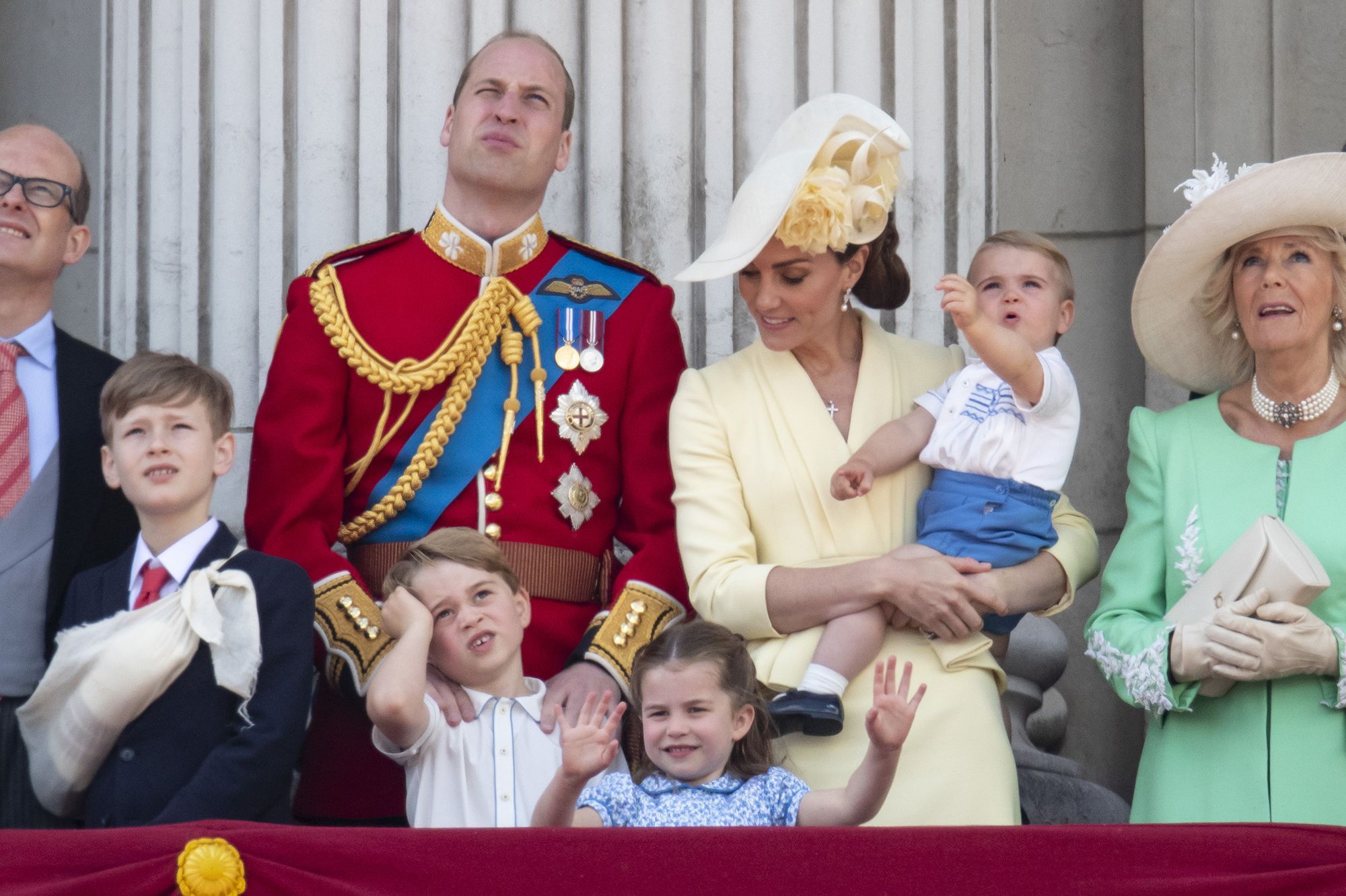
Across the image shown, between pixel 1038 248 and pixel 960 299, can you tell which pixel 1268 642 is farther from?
pixel 1038 248

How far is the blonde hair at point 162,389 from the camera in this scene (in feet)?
11.7

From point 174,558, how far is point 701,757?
0.98m

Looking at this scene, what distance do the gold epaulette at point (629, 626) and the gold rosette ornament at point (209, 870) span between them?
3.63 ft

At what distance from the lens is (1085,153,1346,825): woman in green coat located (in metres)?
3.51

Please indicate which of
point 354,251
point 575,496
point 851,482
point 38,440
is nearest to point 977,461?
point 851,482

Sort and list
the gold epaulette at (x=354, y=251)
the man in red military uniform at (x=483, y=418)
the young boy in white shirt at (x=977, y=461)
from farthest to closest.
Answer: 1. the gold epaulette at (x=354, y=251)
2. the man in red military uniform at (x=483, y=418)
3. the young boy in white shirt at (x=977, y=461)

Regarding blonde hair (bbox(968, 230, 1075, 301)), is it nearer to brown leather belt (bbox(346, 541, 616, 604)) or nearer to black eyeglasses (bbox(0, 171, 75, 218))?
brown leather belt (bbox(346, 541, 616, 604))

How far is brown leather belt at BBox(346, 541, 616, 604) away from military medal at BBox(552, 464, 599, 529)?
0.23 feet

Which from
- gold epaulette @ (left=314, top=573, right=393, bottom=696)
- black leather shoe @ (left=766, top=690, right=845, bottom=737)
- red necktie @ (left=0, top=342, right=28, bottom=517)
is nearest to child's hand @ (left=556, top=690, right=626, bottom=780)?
black leather shoe @ (left=766, top=690, right=845, bottom=737)

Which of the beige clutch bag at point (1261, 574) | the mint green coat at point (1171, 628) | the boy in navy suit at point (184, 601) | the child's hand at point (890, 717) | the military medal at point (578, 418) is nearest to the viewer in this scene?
the child's hand at point (890, 717)

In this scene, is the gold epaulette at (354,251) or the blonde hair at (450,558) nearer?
the blonde hair at (450,558)

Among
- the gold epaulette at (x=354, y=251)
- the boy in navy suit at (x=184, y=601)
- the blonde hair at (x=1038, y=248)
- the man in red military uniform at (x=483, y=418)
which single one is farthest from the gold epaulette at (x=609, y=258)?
the boy in navy suit at (x=184, y=601)

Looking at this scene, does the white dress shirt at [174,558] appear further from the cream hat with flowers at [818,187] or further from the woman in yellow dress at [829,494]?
the cream hat with flowers at [818,187]

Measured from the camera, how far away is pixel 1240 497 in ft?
12.3
